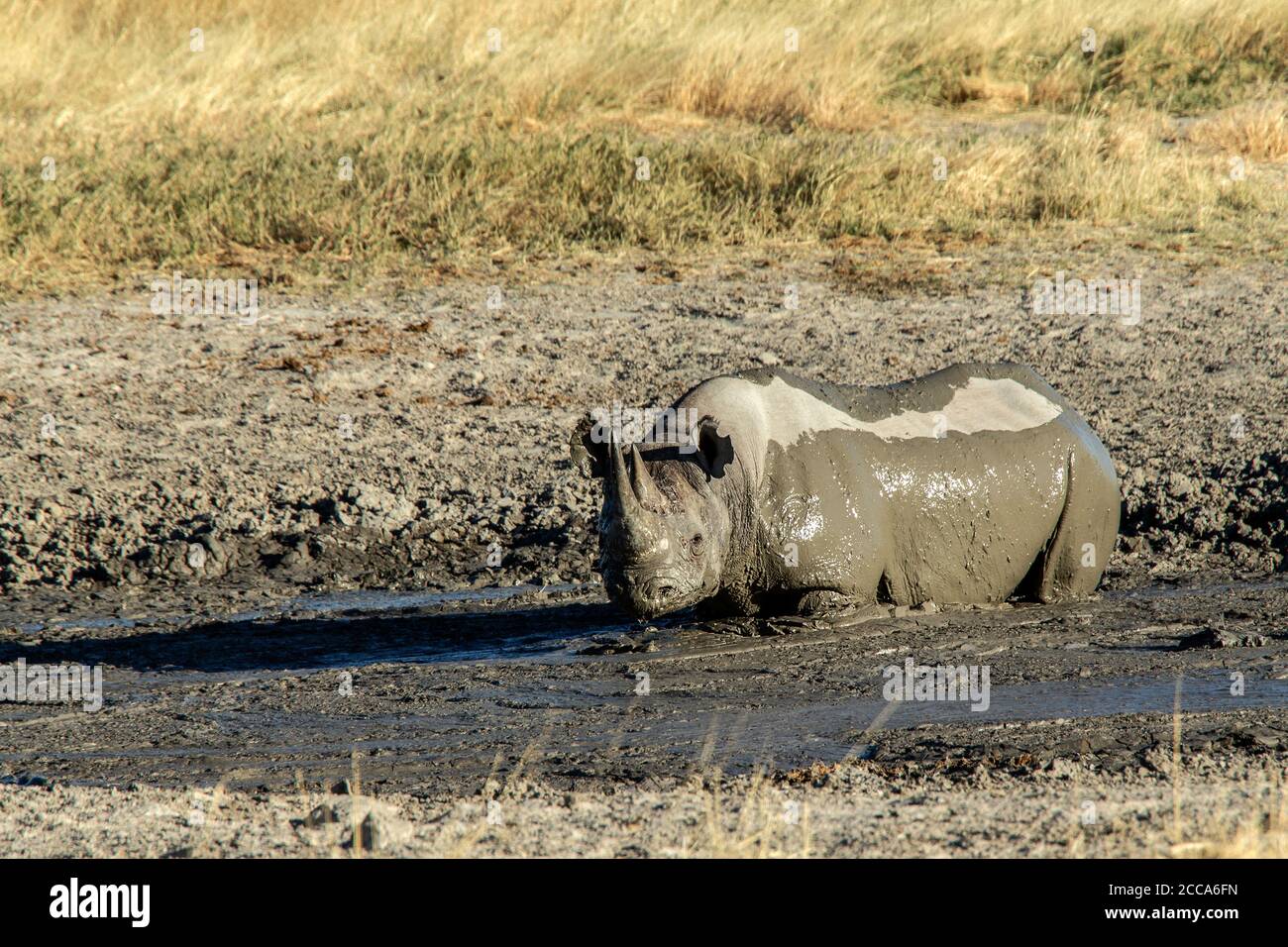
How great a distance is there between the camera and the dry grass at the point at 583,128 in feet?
45.5

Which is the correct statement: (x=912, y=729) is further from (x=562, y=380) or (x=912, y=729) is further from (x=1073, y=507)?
(x=562, y=380)

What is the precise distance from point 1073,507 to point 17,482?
5919mm

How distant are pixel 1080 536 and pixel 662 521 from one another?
2.23 m

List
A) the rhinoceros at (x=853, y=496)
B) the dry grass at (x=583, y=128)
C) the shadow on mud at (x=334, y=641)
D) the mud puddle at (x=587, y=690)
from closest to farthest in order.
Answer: the mud puddle at (x=587, y=690), the rhinoceros at (x=853, y=496), the shadow on mud at (x=334, y=641), the dry grass at (x=583, y=128)

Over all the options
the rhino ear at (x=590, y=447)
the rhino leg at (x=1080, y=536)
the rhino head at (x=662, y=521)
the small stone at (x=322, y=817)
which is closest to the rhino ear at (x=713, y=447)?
the rhino head at (x=662, y=521)

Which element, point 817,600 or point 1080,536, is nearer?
point 817,600

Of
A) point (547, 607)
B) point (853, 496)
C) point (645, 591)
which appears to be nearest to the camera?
point (645, 591)

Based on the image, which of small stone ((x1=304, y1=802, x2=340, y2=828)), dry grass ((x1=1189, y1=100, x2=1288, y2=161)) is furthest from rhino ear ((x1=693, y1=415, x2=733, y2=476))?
dry grass ((x1=1189, y1=100, x2=1288, y2=161))

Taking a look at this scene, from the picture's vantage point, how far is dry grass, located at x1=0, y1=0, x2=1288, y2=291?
13867 millimetres

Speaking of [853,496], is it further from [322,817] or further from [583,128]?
[583,128]

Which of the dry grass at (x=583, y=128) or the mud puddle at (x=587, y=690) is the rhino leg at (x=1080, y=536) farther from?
the dry grass at (x=583, y=128)

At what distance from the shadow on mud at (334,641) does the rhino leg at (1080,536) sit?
2.04m

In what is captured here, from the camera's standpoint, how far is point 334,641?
803cm

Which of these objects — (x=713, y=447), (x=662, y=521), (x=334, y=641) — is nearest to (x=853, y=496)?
(x=713, y=447)
